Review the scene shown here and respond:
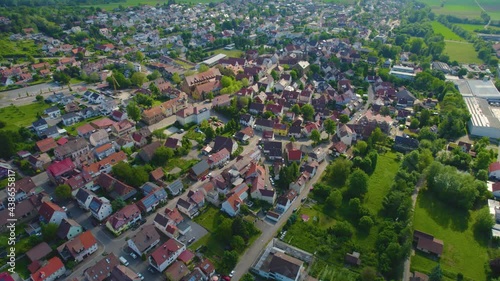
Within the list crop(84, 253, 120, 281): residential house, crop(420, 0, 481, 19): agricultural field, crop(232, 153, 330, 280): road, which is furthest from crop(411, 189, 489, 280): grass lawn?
crop(420, 0, 481, 19): agricultural field

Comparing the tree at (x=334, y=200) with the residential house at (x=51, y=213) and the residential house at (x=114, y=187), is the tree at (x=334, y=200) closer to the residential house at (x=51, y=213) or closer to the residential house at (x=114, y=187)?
the residential house at (x=114, y=187)

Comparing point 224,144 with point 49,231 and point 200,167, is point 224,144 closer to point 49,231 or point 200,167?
point 200,167

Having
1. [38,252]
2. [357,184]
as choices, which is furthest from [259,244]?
[38,252]

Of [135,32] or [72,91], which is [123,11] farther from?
[72,91]

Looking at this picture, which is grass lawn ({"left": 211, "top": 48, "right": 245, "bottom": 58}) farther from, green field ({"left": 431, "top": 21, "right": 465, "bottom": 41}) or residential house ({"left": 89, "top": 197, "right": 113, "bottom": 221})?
green field ({"left": 431, "top": 21, "right": 465, "bottom": 41})

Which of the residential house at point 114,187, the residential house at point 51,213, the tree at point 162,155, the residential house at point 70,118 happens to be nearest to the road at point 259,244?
the residential house at point 114,187

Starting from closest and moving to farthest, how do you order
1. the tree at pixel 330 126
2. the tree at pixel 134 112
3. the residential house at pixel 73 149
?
the residential house at pixel 73 149 < the tree at pixel 330 126 < the tree at pixel 134 112
